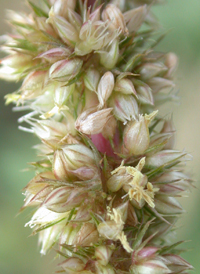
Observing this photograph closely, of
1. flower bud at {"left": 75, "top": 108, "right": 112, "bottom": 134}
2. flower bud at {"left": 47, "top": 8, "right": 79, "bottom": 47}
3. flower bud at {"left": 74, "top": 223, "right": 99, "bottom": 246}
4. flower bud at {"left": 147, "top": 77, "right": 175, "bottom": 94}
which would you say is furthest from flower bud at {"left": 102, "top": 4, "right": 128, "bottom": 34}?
flower bud at {"left": 74, "top": 223, "right": 99, "bottom": 246}

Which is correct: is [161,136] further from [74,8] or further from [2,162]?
[2,162]

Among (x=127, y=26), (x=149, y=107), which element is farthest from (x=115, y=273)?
(x=127, y=26)

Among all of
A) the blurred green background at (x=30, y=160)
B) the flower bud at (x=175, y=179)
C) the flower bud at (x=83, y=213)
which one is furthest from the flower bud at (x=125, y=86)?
the blurred green background at (x=30, y=160)

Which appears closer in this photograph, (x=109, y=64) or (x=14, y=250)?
(x=109, y=64)

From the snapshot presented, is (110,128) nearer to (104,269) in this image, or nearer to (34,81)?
(34,81)

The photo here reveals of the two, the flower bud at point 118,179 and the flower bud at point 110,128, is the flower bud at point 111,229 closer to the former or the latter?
the flower bud at point 118,179

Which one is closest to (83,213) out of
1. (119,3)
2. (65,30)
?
(65,30)
